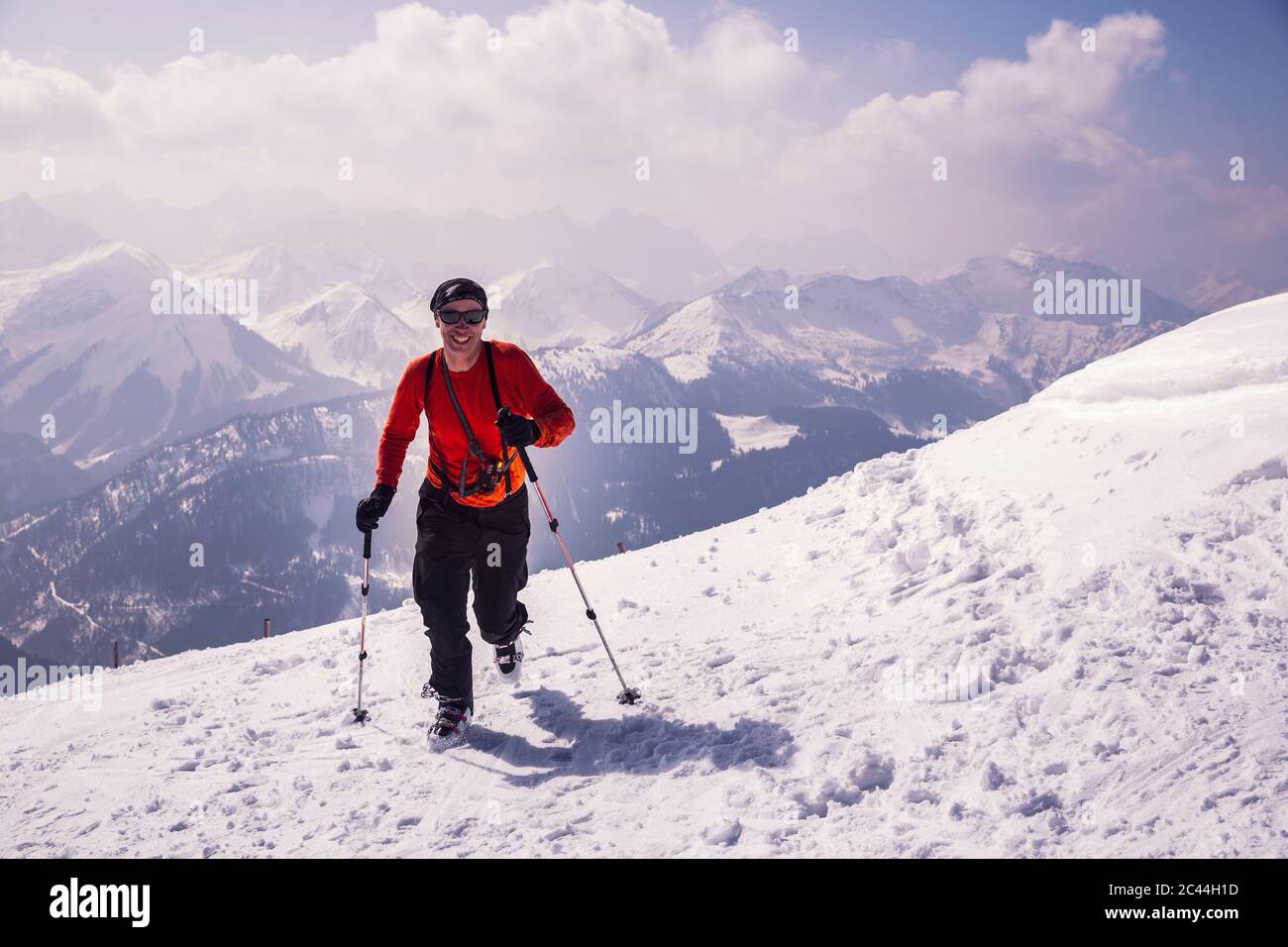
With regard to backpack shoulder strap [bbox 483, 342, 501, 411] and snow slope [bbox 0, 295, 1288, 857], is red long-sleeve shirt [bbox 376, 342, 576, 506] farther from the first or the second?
snow slope [bbox 0, 295, 1288, 857]

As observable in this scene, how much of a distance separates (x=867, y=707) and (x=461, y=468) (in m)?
4.16

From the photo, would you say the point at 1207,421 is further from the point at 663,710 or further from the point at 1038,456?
the point at 663,710

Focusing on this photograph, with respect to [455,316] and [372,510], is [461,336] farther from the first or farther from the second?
[372,510]

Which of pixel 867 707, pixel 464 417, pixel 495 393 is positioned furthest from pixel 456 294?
pixel 867 707

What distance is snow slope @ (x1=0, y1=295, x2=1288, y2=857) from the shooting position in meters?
4.60

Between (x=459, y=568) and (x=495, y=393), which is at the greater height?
(x=495, y=393)

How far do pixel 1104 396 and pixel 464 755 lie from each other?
10.1 m

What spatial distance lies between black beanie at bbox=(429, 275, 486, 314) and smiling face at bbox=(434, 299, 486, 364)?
0.04 m

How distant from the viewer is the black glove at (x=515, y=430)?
619cm

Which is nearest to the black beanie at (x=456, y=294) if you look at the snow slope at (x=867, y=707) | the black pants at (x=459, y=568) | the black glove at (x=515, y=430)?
the black glove at (x=515, y=430)

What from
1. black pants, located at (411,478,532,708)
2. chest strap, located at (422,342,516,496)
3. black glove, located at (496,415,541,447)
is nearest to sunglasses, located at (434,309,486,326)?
chest strap, located at (422,342,516,496)

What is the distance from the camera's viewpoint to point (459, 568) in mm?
6855
